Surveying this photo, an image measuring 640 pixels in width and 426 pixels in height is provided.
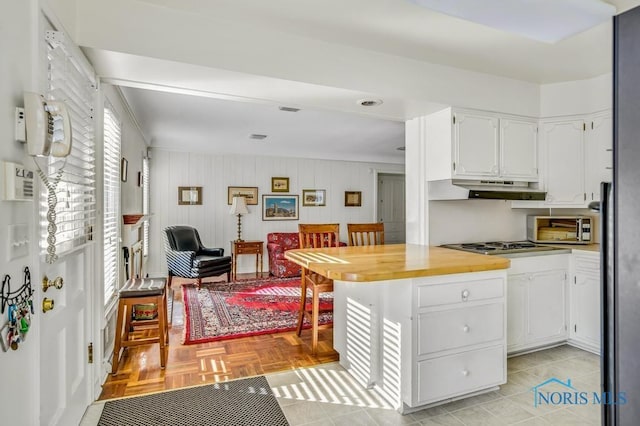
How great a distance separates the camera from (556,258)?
9.54ft

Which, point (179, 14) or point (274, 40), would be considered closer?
point (179, 14)

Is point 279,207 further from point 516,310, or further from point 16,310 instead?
point 16,310

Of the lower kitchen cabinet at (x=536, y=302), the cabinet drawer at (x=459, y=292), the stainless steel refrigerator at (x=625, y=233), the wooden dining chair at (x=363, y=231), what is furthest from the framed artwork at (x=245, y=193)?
the stainless steel refrigerator at (x=625, y=233)

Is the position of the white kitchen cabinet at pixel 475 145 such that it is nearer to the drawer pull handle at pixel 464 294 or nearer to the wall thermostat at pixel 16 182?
the drawer pull handle at pixel 464 294

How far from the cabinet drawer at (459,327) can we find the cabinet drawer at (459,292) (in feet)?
0.20

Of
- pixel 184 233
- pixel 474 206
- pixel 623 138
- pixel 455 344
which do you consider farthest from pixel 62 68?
pixel 184 233

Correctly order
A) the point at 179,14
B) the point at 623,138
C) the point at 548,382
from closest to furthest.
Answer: the point at 623,138
the point at 179,14
the point at 548,382

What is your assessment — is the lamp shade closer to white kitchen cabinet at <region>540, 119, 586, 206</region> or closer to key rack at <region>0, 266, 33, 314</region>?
white kitchen cabinet at <region>540, 119, 586, 206</region>

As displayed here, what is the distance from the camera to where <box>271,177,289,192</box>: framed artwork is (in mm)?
6855

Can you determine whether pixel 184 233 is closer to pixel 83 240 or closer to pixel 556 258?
pixel 83 240

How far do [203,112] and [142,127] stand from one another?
121 centimetres

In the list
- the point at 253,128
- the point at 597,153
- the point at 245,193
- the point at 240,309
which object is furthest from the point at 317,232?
the point at 245,193

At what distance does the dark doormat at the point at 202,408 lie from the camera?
1967 millimetres

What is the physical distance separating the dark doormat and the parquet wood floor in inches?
5.1
